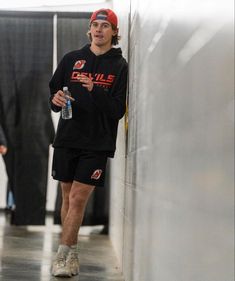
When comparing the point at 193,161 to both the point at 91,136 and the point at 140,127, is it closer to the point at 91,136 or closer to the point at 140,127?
the point at 140,127

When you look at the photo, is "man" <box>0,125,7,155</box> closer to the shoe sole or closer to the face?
the face

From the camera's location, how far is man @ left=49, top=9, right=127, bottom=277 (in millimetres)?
2918

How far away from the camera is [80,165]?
116 inches

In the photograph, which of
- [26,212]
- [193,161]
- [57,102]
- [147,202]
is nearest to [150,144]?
[147,202]

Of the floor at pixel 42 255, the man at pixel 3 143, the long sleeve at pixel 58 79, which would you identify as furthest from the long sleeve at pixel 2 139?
the long sleeve at pixel 58 79

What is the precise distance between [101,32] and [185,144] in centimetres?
184

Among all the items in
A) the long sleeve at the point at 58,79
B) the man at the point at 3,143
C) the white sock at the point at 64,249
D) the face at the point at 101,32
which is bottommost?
the white sock at the point at 64,249

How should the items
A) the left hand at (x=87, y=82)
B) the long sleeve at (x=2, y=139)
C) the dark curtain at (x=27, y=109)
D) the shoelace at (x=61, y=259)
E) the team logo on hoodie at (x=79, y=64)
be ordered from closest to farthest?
the left hand at (x=87, y=82), the shoelace at (x=61, y=259), the team logo on hoodie at (x=79, y=64), the long sleeve at (x=2, y=139), the dark curtain at (x=27, y=109)

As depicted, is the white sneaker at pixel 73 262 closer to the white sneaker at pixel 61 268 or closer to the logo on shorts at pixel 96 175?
the white sneaker at pixel 61 268

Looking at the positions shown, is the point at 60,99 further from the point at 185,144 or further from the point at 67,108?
the point at 185,144

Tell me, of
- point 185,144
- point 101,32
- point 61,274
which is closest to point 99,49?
point 101,32

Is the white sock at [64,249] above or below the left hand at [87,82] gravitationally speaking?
below

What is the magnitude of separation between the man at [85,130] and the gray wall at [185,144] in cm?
51

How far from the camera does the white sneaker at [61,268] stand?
2.84 metres
